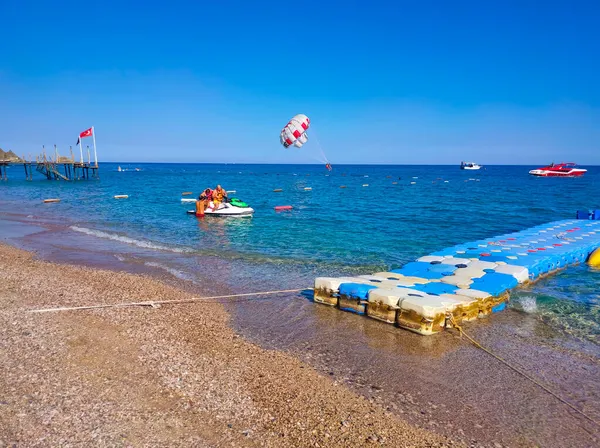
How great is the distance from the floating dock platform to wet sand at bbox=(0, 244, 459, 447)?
3072mm

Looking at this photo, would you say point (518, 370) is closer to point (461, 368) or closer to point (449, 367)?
point (461, 368)

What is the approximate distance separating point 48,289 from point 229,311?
18.8 ft

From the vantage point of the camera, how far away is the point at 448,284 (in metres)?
12.1

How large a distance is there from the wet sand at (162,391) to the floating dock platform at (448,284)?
10.1ft

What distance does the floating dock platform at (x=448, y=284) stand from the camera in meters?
10.1

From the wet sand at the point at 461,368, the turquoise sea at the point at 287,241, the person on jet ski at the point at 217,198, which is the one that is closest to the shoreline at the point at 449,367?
the wet sand at the point at 461,368

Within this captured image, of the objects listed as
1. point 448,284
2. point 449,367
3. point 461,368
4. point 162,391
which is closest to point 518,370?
point 461,368

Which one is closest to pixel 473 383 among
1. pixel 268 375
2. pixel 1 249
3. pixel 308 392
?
pixel 308 392

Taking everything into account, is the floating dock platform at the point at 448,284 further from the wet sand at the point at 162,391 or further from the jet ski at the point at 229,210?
the jet ski at the point at 229,210

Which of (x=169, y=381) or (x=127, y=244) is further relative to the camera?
(x=127, y=244)

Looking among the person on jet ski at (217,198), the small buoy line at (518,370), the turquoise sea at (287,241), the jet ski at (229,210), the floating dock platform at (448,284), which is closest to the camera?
the small buoy line at (518,370)

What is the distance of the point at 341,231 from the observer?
2698 cm

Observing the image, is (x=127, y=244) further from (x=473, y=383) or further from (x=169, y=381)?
(x=473, y=383)

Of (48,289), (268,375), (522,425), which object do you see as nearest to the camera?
(522,425)
